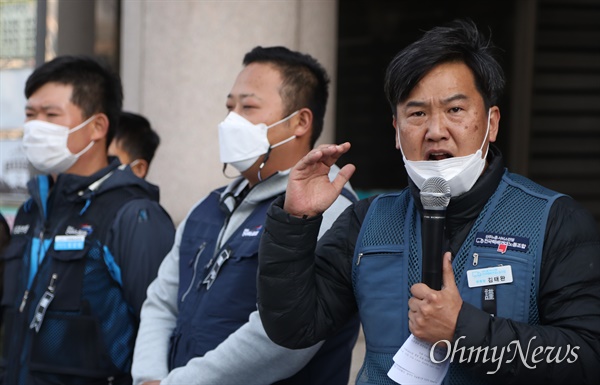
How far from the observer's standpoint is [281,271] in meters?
2.62

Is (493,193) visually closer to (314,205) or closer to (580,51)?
(314,205)

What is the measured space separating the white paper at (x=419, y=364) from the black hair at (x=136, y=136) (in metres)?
2.92

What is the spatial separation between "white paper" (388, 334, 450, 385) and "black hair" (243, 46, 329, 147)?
1.49 metres

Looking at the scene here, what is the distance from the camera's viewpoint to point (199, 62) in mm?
5367

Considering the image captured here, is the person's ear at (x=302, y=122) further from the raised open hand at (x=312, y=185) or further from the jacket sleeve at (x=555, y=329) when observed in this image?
the jacket sleeve at (x=555, y=329)

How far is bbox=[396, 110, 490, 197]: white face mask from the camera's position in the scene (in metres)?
2.52

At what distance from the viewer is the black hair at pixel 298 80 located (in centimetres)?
374

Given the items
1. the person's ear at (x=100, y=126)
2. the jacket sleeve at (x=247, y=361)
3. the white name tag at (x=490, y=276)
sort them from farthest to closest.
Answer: the person's ear at (x=100, y=126) < the jacket sleeve at (x=247, y=361) < the white name tag at (x=490, y=276)

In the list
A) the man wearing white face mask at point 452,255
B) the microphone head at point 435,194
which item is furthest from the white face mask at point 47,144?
the microphone head at point 435,194

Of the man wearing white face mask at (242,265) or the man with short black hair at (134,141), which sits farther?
the man with short black hair at (134,141)

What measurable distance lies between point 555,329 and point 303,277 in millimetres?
697

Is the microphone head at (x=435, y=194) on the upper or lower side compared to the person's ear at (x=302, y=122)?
lower

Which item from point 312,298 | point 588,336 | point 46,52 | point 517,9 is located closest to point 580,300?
point 588,336

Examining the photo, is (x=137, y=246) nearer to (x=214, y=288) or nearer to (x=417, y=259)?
(x=214, y=288)
